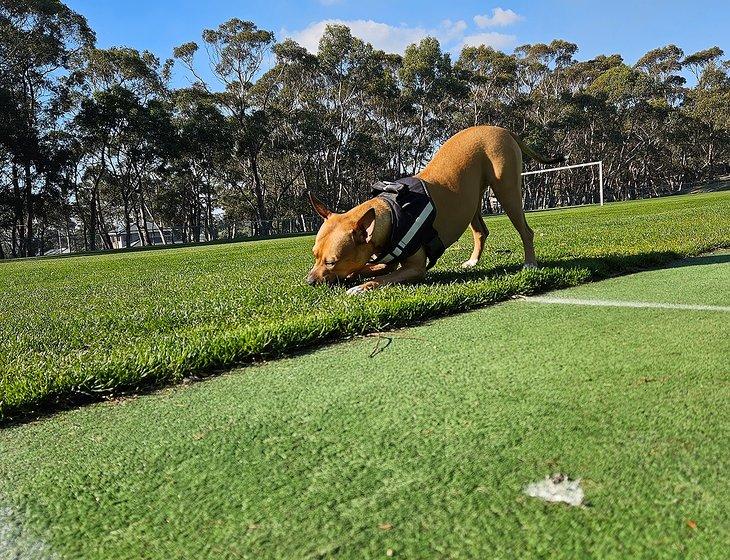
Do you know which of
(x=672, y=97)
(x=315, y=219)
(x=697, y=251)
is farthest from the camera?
(x=672, y=97)

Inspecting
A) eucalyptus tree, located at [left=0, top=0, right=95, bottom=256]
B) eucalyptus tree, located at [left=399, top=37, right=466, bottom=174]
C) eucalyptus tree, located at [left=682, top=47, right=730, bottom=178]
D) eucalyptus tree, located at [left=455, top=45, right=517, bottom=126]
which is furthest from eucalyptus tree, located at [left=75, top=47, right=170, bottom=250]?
eucalyptus tree, located at [left=682, top=47, right=730, bottom=178]

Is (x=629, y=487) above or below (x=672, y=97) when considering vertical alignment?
below

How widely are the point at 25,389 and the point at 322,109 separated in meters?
50.6

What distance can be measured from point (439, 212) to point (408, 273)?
2.08 feet

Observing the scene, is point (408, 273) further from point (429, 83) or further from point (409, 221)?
point (429, 83)

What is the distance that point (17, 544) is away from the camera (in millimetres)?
1311

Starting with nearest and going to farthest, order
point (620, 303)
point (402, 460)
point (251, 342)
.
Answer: point (402, 460) → point (251, 342) → point (620, 303)

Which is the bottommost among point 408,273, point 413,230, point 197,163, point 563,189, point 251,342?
point 251,342

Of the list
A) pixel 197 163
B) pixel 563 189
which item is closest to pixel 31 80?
pixel 197 163

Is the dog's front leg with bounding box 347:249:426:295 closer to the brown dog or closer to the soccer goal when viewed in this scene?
the brown dog

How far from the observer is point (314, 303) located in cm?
427

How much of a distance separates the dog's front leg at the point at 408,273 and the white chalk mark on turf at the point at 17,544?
11.3ft

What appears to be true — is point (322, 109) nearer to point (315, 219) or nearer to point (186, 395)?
point (315, 219)

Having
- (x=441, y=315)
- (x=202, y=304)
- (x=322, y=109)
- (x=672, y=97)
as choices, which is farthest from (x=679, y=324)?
(x=672, y=97)
